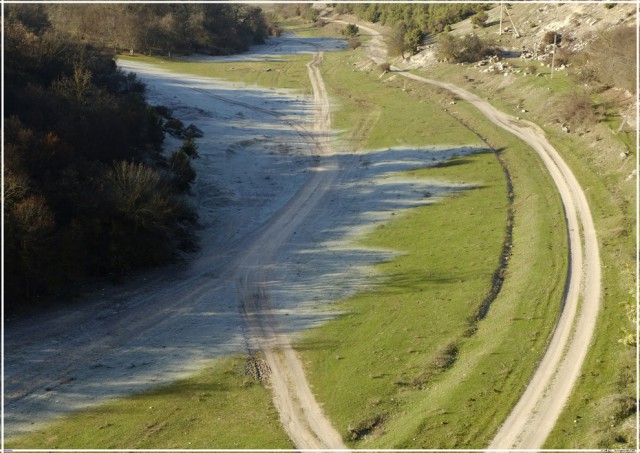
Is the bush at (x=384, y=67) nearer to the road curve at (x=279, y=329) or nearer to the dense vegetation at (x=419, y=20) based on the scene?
the dense vegetation at (x=419, y=20)

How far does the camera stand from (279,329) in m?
31.6

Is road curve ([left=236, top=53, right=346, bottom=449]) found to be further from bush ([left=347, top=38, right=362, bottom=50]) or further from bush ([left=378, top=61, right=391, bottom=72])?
bush ([left=347, top=38, right=362, bottom=50])

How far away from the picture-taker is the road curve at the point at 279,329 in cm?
2367

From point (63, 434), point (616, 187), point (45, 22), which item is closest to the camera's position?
point (63, 434)

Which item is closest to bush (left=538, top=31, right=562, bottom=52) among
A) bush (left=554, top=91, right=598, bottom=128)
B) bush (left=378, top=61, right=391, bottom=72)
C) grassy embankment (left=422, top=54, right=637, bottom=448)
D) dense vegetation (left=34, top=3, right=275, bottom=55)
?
grassy embankment (left=422, top=54, right=637, bottom=448)

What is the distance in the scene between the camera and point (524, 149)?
5819 cm

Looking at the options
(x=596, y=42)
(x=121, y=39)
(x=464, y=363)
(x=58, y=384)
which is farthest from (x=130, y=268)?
(x=121, y=39)

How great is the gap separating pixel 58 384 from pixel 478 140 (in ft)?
162

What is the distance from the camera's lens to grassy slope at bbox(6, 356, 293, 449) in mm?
22750

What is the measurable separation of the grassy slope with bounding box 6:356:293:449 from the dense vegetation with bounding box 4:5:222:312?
36.0 feet

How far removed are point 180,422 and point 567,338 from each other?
18433 mm

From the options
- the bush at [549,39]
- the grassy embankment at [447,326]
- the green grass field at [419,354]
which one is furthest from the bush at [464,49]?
the green grass field at [419,354]

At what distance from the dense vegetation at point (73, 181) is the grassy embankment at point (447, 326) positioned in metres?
14.4

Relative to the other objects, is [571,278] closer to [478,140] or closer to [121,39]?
[478,140]
